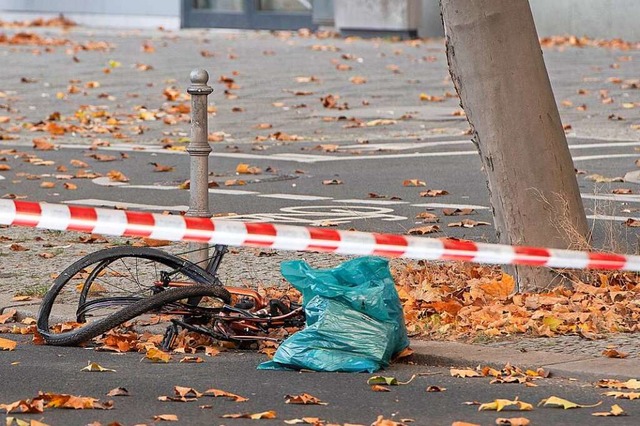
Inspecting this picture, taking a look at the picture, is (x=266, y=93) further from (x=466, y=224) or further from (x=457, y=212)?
(x=466, y=224)

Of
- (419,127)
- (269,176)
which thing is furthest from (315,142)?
(269,176)

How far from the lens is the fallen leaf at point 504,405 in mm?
6141

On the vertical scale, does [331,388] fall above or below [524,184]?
below

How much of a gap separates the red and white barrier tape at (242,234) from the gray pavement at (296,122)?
60 centimetres

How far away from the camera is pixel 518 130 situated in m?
8.24

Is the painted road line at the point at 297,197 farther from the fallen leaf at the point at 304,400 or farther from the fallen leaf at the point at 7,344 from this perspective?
the fallen leaf at the point at 304,400

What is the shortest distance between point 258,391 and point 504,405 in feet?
3.47

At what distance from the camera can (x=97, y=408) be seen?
20.4 feet

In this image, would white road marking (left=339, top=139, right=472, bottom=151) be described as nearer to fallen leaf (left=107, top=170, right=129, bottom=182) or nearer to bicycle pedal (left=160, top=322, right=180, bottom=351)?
fallen leaf (left=107, top=170, right=129, bottom=182)

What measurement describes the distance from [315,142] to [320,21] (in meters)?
14.6

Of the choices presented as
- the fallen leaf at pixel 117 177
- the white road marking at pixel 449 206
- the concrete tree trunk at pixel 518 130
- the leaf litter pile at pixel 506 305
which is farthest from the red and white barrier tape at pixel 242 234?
the fallen leaf at pixel 117 177

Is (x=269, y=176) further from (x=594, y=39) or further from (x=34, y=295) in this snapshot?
(x=594, y=39)

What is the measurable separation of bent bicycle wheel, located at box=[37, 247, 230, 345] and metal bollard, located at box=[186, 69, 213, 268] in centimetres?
37

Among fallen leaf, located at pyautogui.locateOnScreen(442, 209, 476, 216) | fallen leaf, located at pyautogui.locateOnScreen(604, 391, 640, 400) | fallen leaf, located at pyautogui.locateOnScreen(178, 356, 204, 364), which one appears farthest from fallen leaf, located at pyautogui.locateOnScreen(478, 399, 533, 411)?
fallen leaf, located at pyautogui.locateOnScreen(442, 209, 476, 216)
